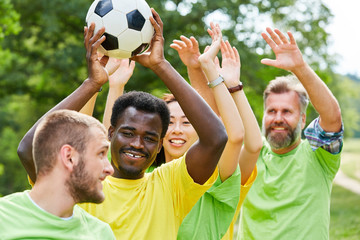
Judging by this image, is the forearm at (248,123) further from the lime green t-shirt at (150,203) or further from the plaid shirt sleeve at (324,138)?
the plaid shirt sleeve at (324,138)

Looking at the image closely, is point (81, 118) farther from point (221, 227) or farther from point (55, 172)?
point (221, 227)

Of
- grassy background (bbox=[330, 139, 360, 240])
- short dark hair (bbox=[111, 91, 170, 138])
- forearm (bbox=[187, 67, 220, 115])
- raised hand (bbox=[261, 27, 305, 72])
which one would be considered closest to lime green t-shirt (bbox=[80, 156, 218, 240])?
short dark hair (bbox=[111, 91, 170, 138])

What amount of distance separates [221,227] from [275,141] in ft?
5.37

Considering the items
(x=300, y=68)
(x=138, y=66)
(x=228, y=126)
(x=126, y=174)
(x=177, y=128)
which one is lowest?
(x=138, y=66)

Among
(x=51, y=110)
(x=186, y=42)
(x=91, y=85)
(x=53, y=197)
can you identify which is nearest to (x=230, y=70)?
(x=186, y=42)

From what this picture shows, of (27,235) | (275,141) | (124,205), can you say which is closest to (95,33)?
(124,205)

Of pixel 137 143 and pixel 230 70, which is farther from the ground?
pixel 230 70

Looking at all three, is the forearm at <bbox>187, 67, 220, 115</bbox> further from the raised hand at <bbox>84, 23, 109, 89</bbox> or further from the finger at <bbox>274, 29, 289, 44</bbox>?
the raised hand at <bbox>84, 23, 109, 89</bbox>

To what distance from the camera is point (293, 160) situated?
5.19 m

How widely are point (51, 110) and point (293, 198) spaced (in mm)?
2558

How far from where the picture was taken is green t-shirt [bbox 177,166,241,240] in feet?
12.3

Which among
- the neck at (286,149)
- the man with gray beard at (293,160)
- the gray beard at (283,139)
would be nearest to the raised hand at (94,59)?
the man with gray beard at (293,160)

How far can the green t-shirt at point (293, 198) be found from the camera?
481cm

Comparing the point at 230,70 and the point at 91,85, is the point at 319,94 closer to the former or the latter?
the point at 230,70
